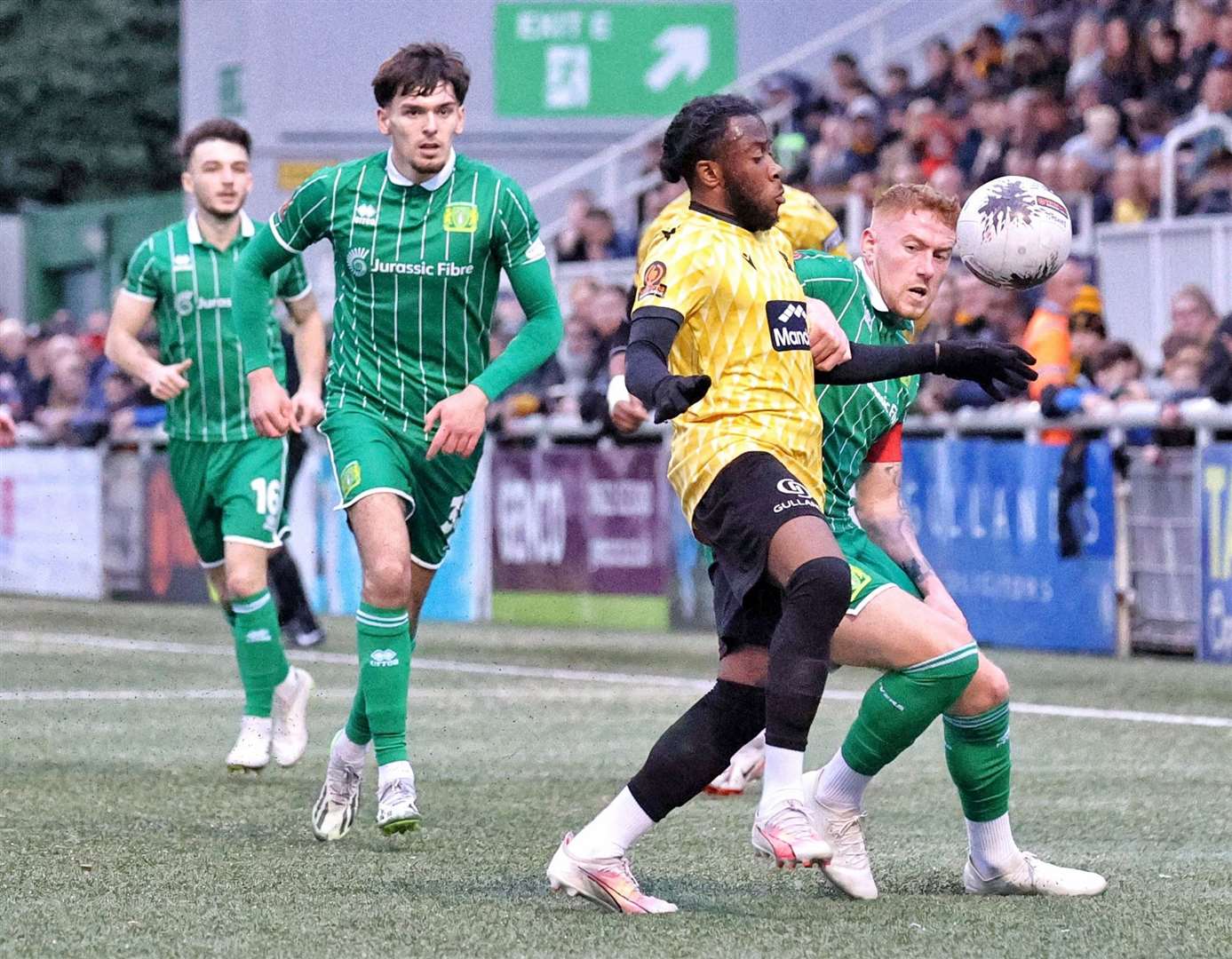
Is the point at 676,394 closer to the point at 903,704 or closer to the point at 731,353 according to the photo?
the point at 731,353

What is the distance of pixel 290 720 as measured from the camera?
878 cm

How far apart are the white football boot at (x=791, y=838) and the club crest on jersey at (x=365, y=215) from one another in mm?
2524

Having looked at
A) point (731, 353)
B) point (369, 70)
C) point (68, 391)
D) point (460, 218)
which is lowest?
point (731, 353)

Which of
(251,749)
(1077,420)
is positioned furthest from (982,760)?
(1077,420)

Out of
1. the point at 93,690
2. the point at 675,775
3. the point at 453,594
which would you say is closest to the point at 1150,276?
the point at 453,594

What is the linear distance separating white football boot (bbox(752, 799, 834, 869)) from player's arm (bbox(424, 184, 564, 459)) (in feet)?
6.64

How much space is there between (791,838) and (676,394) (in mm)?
967

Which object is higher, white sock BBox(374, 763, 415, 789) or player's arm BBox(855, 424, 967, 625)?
player's arm BBox(855, 424, 967, 625)

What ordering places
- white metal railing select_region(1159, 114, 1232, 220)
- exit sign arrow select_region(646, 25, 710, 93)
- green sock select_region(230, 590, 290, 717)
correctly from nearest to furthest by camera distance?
green sock select_region(230, 590, 290, 717)
white metal railing select_region(1159, 114, 1232, 220)
exit sign arrow select_region(646, 25, 710, 93)

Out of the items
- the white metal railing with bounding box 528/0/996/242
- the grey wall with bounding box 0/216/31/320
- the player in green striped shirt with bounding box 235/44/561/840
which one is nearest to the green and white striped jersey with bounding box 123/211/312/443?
the player in green striped shirt with bounding box 235/44/561/840

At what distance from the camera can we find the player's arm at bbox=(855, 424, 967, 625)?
20.6 feet

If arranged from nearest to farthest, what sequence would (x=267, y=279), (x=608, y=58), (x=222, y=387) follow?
(x=267, y=279) < (x=222, y=387) < (x=608, y=58)

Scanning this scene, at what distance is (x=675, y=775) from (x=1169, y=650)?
793 centimetres

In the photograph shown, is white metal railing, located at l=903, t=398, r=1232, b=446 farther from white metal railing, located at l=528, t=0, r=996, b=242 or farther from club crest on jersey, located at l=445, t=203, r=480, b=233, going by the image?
white metal railing, located at l=528, t=0, r=996, b=242
